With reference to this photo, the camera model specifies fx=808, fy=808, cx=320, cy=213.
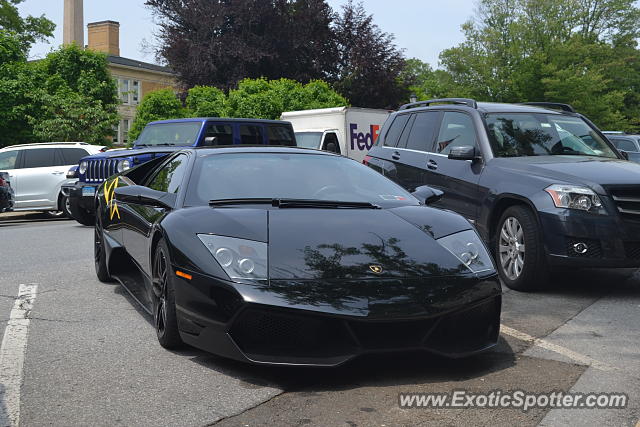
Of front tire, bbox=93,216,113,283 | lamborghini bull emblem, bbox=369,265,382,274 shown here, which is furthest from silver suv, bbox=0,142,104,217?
lamborghini bull emblem, bbox=369,265,382,274

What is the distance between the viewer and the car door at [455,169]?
8.13m

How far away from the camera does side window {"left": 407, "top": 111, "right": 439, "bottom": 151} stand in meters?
9.30

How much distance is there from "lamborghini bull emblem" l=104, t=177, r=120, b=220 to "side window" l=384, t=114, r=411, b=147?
3.83 meters

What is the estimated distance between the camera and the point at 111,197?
24.2 ft

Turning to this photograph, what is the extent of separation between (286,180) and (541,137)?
3.80 meters

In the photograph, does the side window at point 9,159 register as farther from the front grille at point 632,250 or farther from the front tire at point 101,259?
the front grille at point 632,250

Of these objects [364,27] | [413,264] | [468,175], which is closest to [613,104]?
[364,27]

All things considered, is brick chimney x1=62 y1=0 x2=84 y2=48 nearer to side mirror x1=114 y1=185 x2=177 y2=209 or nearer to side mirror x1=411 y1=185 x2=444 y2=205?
side mirror x1=114 y1=185 x2=177 y2=209

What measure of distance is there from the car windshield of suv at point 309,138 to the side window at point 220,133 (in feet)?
26.8

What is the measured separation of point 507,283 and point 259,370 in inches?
139

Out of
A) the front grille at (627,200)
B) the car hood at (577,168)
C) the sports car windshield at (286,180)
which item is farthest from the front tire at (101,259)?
the front grille at (627,200)

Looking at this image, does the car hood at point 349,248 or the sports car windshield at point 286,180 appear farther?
the sports car windshield at point 286,180

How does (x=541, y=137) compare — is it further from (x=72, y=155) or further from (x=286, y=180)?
(x=72, y=155)

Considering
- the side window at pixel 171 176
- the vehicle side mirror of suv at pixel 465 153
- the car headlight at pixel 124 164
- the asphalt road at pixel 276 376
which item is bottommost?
the asphalt road at pixel 276 376
